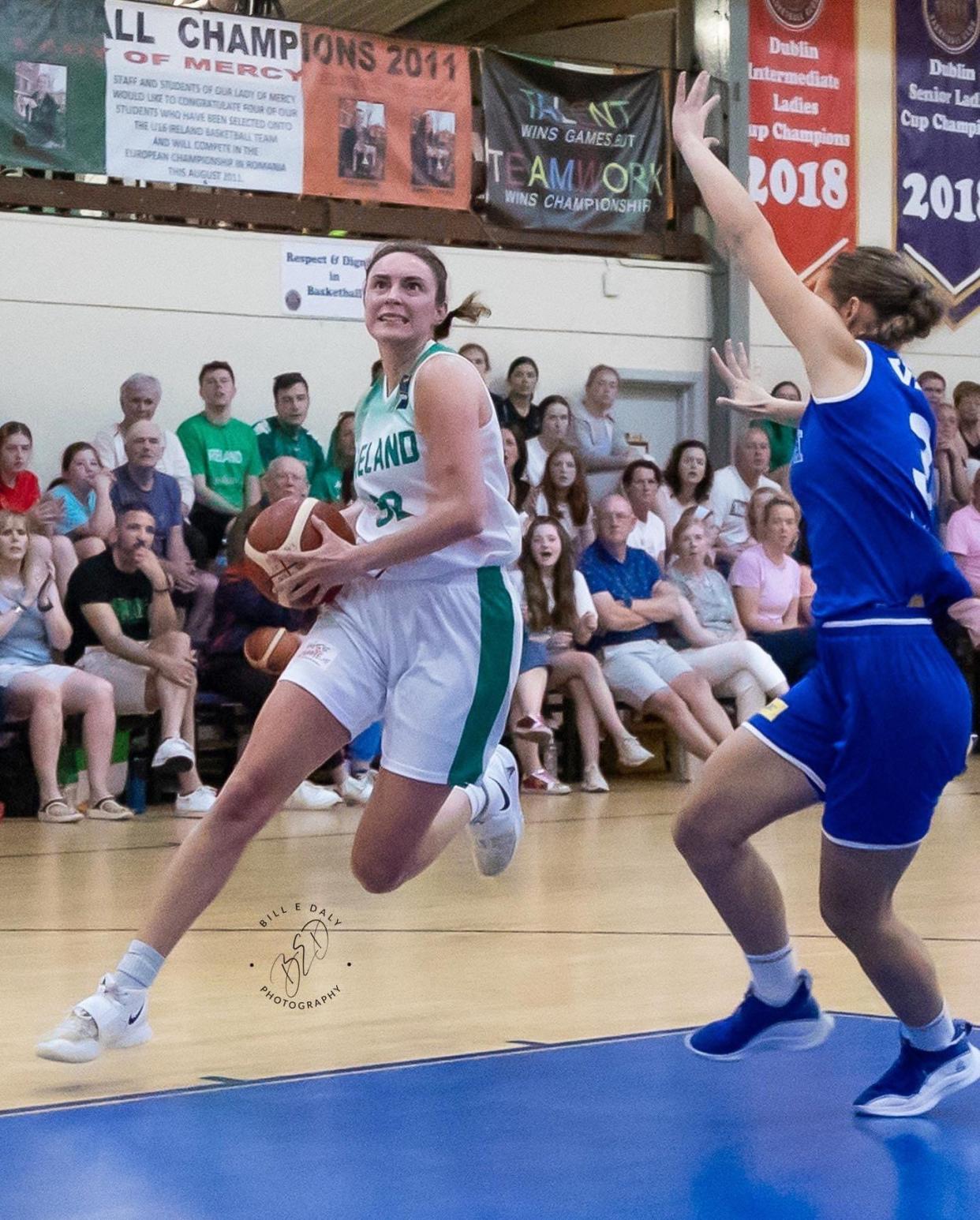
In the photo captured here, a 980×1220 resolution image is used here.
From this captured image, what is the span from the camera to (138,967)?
3820mm

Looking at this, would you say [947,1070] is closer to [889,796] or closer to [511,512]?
[889,796]

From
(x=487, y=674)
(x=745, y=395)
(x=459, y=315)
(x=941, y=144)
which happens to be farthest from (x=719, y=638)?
(x=487, y=674)

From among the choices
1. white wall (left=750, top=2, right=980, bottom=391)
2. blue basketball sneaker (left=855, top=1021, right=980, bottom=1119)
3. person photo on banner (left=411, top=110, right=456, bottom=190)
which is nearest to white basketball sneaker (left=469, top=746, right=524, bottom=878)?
blue basketball sneaker (left=855, top=1021, right=980, bottom=1119)

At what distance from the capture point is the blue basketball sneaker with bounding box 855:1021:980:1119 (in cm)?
351

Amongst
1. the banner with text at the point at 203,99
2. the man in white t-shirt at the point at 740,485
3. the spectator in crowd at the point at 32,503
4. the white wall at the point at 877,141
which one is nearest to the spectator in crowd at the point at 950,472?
the man in white t-shirt at the point at 740,485

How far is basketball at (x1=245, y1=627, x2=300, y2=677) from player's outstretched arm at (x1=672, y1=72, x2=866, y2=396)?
7.96ft

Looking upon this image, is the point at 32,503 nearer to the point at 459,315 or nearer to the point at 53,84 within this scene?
the point at 53,84

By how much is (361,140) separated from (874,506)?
342 inches

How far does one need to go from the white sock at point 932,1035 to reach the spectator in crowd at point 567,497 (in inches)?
266

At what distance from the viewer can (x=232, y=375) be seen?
35.0ft

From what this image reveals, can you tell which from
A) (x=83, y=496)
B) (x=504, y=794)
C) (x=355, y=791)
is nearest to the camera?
(x=504, y=794)

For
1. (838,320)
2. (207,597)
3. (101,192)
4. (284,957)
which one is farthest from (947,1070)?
(101,192)

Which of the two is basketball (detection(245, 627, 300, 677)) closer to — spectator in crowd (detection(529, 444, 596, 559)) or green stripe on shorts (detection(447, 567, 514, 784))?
green stripe on shorts (detection(447, 567, 514, 784))

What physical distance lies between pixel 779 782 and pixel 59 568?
20.3 ft
